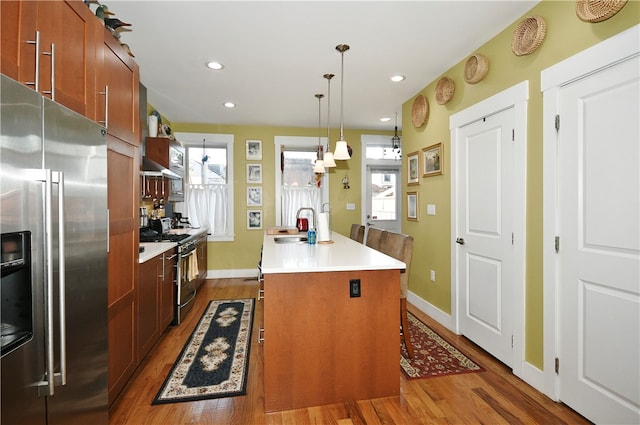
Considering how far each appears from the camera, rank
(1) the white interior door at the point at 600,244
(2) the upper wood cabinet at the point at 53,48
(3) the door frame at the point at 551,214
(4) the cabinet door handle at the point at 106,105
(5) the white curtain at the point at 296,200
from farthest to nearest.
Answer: (5) the white curtain at the point at 296,200 → (3) the door frame at the point at 551,214 → (4) the cabinet door handle at the point at 106,105 → (1) the white interior door at the point at 600,244 → (2) the upper wood cabinet at the point at 53,48

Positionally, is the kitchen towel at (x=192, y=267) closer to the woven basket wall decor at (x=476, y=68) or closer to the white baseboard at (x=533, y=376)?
the white baseboard at (x=533, y=376)

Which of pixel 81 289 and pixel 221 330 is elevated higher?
pixel 81 289

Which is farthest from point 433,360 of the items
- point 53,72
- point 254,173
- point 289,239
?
point 254,173

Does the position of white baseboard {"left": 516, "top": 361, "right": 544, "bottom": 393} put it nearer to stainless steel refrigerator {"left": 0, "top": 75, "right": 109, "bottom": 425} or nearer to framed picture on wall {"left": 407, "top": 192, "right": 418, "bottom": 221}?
framed picture on wall {"left": 407, "top": 192, "right": 418, "bottom": 221}

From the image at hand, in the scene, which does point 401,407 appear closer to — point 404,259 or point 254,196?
point 404,259

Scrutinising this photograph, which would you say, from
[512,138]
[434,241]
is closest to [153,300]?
[434,241]

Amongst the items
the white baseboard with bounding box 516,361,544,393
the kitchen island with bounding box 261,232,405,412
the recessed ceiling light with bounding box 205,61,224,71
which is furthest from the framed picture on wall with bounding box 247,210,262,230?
the white baseboard with bounding box 516,361,544,393

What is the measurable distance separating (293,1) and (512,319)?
278cm

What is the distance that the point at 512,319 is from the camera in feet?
7.82

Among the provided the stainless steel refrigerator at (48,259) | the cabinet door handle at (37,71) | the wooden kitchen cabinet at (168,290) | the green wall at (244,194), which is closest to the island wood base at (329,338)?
the stainless steel refrigerator at (48,259)

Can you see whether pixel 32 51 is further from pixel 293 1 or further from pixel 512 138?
pixel 512 138

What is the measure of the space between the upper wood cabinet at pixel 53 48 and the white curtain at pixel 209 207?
151 inches

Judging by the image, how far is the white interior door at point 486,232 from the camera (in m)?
2.44

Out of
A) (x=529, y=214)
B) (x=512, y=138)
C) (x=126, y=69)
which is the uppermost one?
(x=126, y=69)
